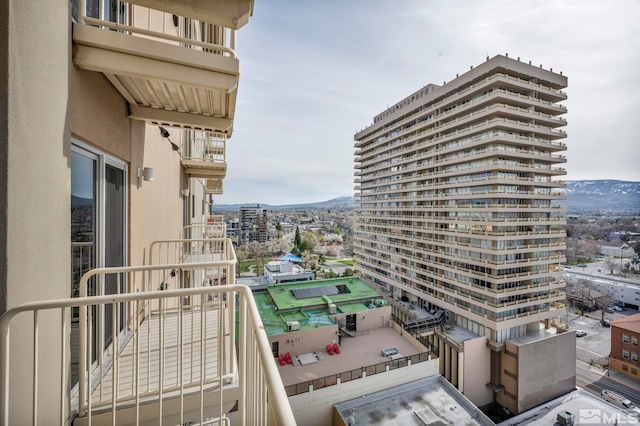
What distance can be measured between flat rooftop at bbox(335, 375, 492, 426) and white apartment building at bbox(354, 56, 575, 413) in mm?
5400

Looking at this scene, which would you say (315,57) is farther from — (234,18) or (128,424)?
(128,424)

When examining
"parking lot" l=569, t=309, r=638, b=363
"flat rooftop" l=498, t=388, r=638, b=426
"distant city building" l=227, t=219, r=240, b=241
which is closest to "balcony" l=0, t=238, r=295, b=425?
A: "flat rooftop" l=498, t=388, r=638, b=426

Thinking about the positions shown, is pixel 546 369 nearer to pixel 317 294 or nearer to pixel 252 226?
pixel 317 294

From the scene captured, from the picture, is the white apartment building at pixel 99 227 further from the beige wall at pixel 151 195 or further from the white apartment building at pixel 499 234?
the white apartment building at pixel 499 234

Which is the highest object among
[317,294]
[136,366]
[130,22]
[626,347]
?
[130,22]

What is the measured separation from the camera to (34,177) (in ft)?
4.22

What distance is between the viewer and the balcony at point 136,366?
40.2 inches

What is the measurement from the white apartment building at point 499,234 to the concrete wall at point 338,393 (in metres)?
5.32

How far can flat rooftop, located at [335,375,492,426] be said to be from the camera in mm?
7984

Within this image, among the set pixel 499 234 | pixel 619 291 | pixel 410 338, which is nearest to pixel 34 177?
pixel 410 338

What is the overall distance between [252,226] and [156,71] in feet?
197

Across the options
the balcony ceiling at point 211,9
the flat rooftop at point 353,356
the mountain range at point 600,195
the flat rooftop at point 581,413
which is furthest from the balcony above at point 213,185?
the mountain range at point 600,195

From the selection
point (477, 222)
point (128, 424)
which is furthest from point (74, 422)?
point (477, 222)

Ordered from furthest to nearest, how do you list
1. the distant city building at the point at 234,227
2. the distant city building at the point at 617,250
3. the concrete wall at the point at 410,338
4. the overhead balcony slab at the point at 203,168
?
the distant city building at the point at 234,227 < the distant city building at the point at 617,250 < the concrete wall at the point at 410,338 < the overhead balcony slab at the point at 203,168
